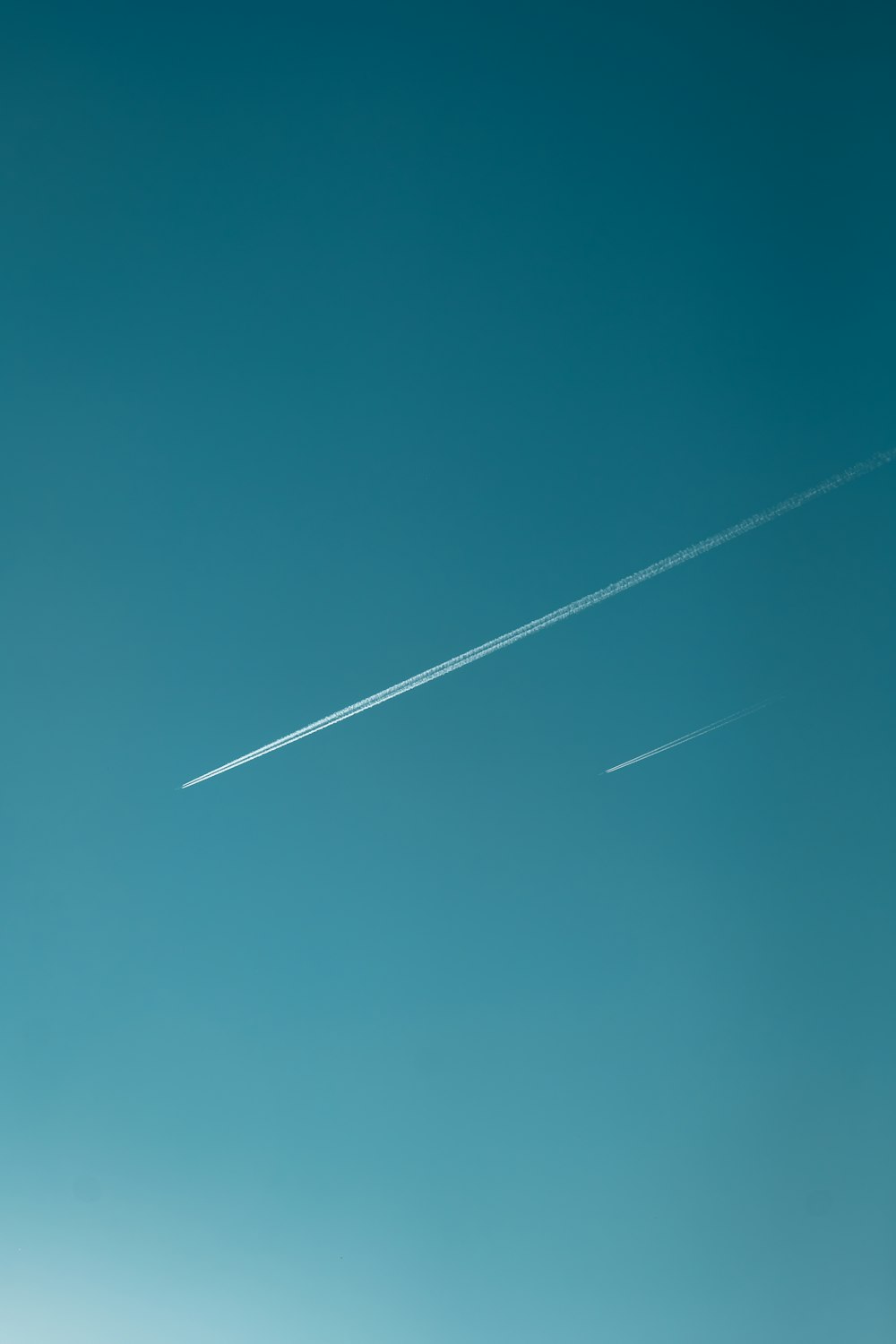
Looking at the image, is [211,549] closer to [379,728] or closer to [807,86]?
[379,728]

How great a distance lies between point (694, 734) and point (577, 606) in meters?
0.23

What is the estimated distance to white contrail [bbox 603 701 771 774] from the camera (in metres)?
1.26

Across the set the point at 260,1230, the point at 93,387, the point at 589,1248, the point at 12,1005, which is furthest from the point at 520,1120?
the point at 93,387

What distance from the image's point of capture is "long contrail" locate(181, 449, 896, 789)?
4.13 ft

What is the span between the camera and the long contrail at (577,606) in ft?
4.13

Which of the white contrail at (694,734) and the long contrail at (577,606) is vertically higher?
the long contrail at (577,606)

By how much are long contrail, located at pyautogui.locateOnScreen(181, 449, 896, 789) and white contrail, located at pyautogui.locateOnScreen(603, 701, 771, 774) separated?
0.68ft

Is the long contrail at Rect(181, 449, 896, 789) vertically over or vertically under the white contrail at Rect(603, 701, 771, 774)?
over

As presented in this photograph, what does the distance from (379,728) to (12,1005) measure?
0.64 meters

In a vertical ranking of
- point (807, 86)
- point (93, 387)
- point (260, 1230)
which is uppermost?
point (807, 86)

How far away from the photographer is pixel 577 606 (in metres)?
1.29

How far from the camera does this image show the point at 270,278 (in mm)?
1334

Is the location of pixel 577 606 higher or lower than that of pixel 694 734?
higher

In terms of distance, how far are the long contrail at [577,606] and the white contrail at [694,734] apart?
21 cm
